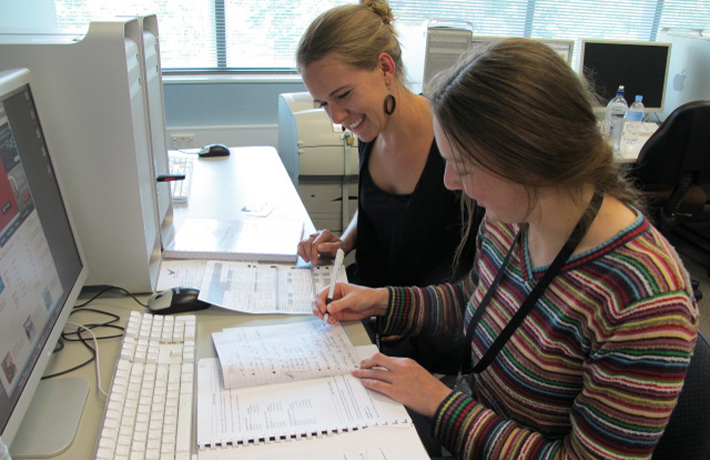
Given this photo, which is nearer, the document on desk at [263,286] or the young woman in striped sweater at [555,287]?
the young woman in striped sweater at [555,287]

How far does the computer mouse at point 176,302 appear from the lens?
1005 mm

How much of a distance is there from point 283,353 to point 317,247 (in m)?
0.39

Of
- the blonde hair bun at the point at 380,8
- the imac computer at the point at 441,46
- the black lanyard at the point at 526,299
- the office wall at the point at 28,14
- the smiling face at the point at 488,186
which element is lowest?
the black lanyard at the point at 526,299

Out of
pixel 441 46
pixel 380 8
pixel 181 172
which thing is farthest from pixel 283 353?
pixel 441 46

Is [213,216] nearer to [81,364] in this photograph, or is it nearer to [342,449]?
[81,364]

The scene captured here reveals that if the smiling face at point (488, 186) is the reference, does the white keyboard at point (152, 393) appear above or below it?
below

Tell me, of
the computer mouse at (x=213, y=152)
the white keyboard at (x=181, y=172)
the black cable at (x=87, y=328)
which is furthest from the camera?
the computer mouse at (x=213, y=152)

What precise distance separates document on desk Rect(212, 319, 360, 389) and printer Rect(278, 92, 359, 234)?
1.18 m

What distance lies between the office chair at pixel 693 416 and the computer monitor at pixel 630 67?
2.38 meters

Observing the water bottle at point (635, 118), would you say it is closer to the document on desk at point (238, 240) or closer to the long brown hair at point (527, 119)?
the document on desk at point (238, 240)

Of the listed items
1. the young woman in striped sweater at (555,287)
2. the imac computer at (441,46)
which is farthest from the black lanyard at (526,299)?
the imac computer at (441,46)

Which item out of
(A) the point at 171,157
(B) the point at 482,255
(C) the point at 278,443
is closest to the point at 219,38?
(A) the point at 171,157

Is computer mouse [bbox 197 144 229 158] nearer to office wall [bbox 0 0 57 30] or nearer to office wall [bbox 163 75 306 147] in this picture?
office wall [bbox 0 0 57 30]

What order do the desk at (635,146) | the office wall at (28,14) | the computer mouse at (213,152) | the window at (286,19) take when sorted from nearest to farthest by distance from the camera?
the office wall at (28,14) → the computer mouse at (213,152) → the desk at (635,146) → the window at (286,19)
